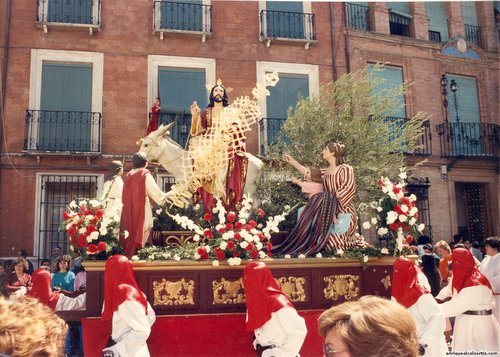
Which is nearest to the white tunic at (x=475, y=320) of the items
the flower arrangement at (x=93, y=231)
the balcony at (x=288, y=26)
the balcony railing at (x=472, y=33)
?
the flower arrangement at (x=93, y=231)

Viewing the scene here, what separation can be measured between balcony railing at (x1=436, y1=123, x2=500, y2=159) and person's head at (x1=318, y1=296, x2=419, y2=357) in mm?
17023

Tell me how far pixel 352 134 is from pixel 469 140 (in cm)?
661

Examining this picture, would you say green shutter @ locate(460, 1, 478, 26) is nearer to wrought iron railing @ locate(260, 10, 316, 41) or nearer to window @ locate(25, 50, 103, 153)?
wrought iron railing @ locate(260, 10, 316, 41)

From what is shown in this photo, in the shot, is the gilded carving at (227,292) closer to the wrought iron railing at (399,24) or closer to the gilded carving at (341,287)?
the gilded carving at (341,287)

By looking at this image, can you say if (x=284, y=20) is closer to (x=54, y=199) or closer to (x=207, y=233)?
(x=54, y=199)

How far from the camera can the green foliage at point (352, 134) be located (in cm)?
1371

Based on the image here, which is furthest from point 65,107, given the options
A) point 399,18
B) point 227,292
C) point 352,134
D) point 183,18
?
point 399,18

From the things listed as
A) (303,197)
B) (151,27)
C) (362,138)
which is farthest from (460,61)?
(151,27)

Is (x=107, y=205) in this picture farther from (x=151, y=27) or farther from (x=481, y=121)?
(x=481, y=121)

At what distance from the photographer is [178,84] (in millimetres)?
16016

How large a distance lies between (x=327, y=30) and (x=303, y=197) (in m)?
6.84

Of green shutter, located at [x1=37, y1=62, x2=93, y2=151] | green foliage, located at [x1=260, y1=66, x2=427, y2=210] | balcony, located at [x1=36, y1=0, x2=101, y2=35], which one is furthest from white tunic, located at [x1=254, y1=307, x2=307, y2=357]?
balcony, located at [x1=36, y1=0, x2=101, y2=35]

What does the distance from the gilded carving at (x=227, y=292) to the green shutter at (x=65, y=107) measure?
33.3 ft

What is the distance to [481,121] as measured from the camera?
18781 millimetres
